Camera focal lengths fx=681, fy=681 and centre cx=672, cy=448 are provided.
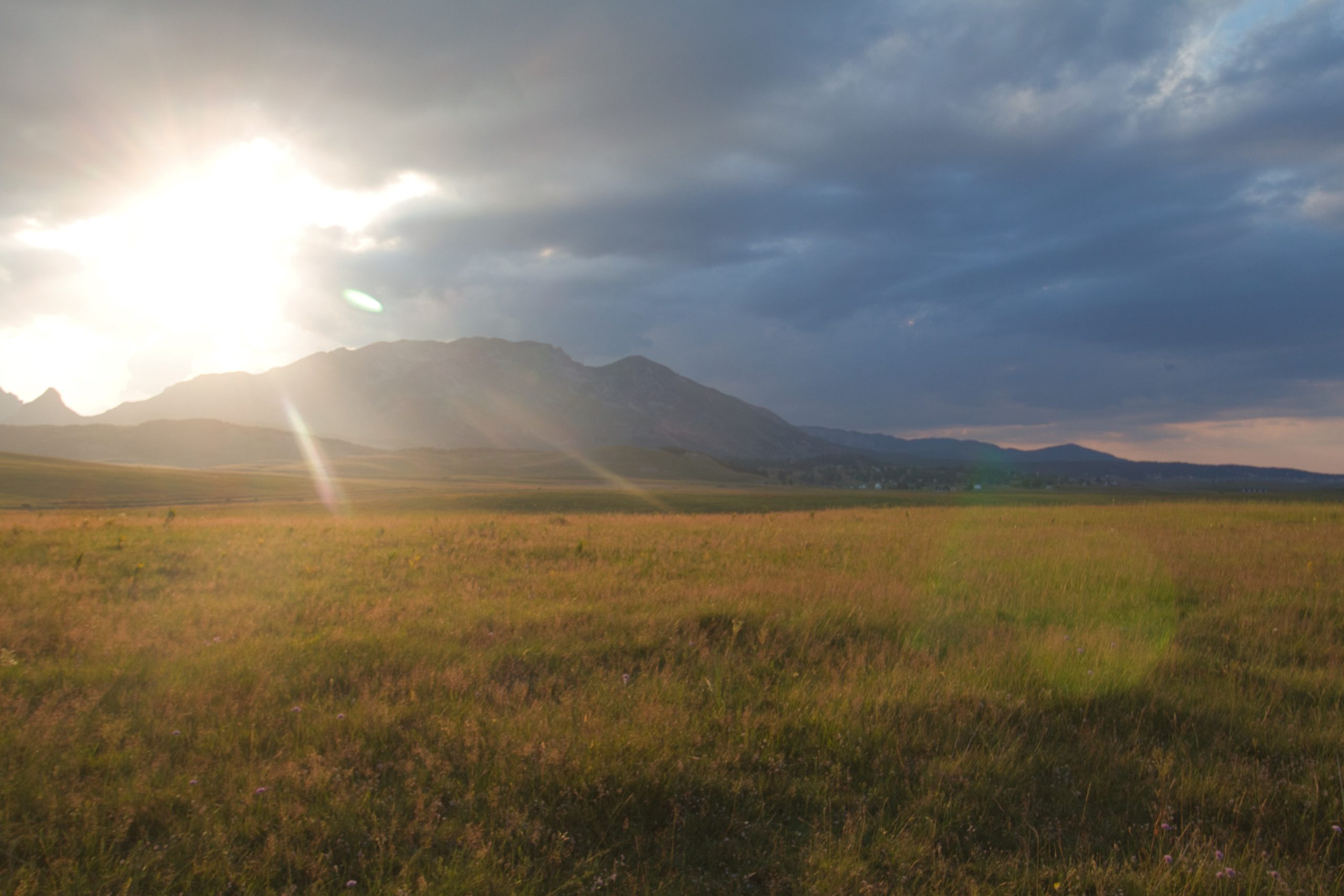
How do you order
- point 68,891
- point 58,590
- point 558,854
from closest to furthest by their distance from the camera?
point 68,891 < point 558,854 < point 58,590

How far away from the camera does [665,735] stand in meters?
5.46

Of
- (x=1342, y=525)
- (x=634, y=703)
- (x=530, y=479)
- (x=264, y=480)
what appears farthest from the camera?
(x=530, y=479)

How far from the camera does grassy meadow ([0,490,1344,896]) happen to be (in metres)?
4.15

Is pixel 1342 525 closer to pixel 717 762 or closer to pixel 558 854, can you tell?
pixel 717 762

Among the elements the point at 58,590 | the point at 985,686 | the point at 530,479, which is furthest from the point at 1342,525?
the point at 530,479

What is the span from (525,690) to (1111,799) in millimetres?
4938

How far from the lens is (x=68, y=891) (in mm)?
3779

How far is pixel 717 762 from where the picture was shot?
5156 millimetres

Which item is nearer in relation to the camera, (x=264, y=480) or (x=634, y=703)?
(x=634, y=703)

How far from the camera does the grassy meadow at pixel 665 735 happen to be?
4148mm

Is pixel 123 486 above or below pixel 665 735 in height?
below

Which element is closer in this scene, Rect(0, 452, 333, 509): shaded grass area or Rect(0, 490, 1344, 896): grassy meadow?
Rect(0, 490, 1344, 896): grassy meadow

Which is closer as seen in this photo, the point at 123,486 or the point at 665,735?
the point at 665,735

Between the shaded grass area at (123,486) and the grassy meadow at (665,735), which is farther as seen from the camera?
the shaded grass area at (123,486)
